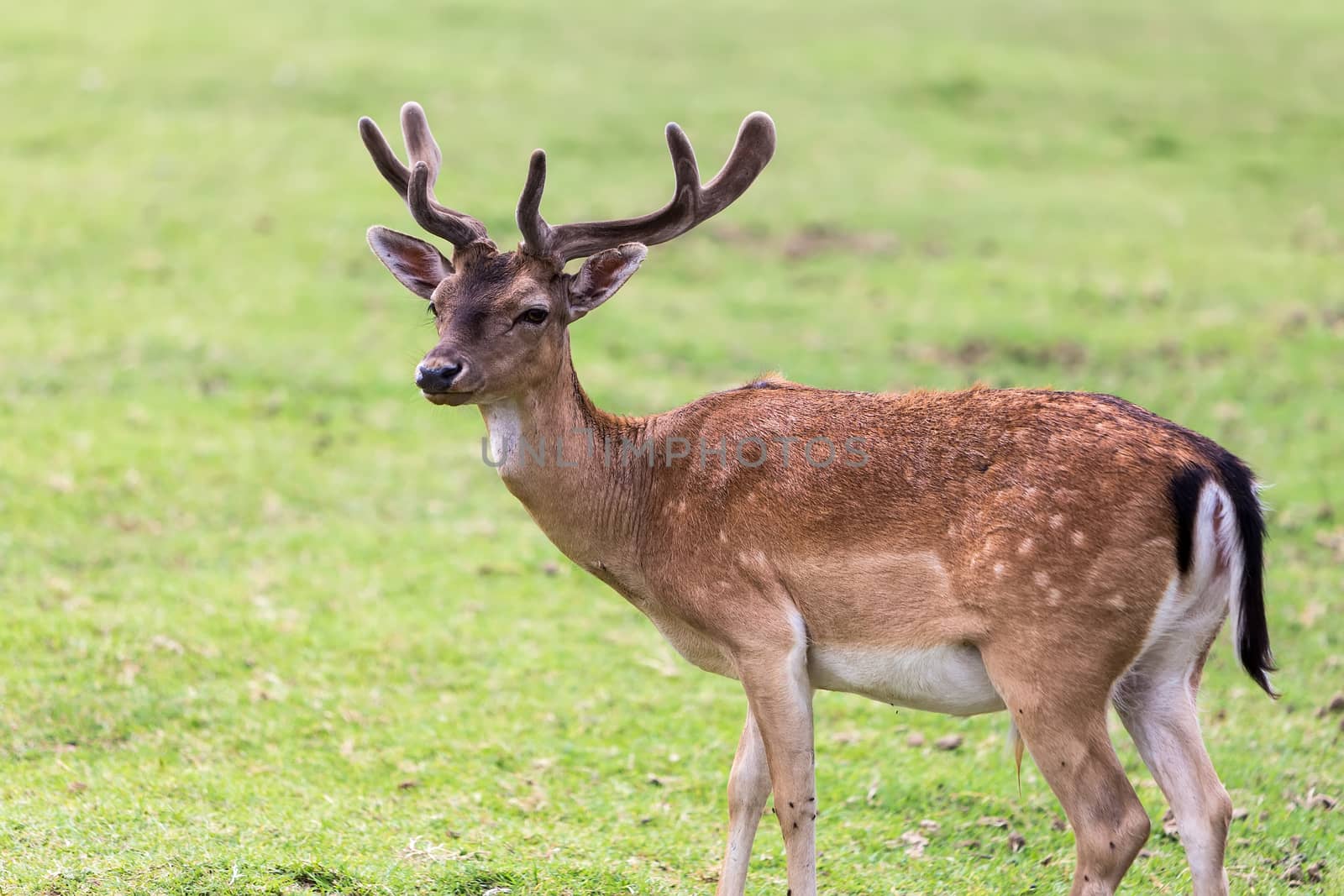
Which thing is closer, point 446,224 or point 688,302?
point 446,224

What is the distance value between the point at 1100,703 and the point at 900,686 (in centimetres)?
78

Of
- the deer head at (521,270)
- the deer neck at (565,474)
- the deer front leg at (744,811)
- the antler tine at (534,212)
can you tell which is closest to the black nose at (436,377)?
the deer head at (521,270)

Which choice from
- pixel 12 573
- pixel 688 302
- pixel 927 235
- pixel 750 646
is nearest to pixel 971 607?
pixel 750 646

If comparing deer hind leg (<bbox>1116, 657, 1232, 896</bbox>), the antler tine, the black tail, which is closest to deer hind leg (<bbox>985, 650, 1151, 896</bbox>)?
deer hind leg (<bbox>1116, 657, 1232, 896</bbox>)

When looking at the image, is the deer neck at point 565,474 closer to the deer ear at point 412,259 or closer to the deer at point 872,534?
the deer at point 872,534

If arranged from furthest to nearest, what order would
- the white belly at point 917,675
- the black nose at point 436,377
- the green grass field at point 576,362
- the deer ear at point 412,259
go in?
the green grass field at point 576,362
the deer ear at point 412,259
the black nose at point 436,377
the white belly at point 917,675

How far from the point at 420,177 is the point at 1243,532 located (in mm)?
3571

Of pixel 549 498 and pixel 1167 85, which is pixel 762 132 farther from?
pixel 1167 85

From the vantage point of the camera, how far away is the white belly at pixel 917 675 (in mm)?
5570

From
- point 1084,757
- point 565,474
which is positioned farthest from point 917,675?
point 565,474

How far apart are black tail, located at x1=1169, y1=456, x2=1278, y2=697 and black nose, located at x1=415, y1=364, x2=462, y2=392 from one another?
279 cm

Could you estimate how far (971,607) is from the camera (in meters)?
5.46

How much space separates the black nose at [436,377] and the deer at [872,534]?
1 cm

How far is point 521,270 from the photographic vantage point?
6125 millimetres
